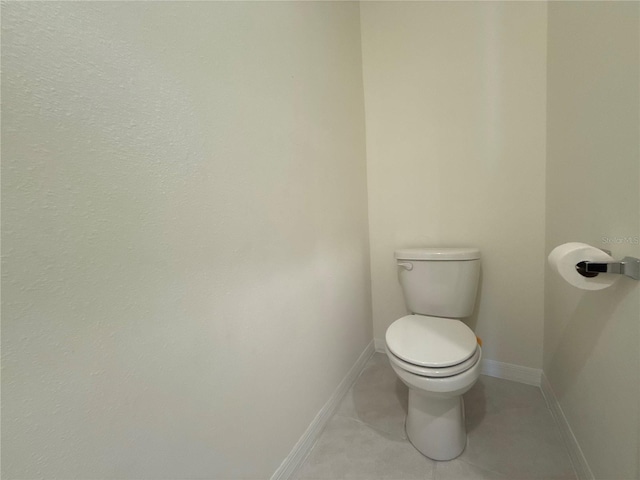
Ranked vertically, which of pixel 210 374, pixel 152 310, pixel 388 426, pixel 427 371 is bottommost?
pixel 388 426

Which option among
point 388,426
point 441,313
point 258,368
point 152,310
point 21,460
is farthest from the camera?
point 441,313

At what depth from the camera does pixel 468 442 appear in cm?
99

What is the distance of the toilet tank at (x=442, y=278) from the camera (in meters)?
1.17

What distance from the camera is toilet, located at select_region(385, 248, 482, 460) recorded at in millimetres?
833

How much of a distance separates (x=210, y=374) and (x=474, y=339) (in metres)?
0.92

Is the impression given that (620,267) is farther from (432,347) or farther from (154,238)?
(154,238)

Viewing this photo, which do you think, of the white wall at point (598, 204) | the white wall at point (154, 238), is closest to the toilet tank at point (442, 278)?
the white wall at point (598, 204)

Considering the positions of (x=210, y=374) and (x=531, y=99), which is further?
(x=531, y=99)

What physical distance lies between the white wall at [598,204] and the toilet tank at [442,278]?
12.4 inches

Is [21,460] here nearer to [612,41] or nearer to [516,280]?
[612,41]

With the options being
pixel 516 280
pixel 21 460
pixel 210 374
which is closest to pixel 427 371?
pixel 210 374

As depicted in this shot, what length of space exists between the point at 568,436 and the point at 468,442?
1.14ft

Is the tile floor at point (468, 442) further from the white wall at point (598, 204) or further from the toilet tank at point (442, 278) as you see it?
the toilet tank at point (442, 278)

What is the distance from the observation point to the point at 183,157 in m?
0.56
